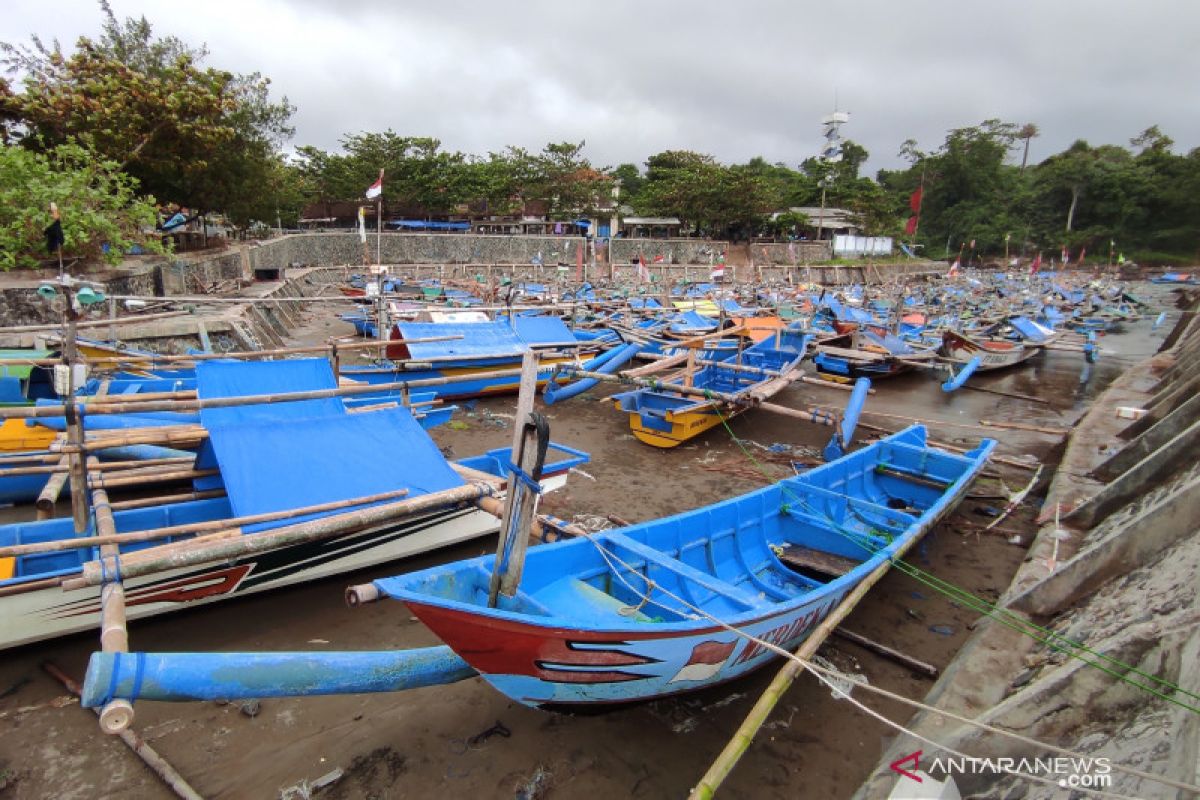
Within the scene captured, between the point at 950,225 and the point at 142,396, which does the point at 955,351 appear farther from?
the point at 950,225

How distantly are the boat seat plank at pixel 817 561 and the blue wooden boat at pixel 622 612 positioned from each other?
0.02m

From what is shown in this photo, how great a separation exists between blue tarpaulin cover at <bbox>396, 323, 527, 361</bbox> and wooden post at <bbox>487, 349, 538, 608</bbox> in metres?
9.05

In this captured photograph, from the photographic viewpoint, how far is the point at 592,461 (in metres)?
10.0

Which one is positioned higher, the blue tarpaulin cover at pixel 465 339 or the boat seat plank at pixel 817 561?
the blue tarpaulin cover at pixel 465 339

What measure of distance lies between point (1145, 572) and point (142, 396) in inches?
343

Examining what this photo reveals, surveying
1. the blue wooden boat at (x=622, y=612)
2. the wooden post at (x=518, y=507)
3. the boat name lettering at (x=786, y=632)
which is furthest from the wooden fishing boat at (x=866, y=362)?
the wooden post at (x=518, y=507)

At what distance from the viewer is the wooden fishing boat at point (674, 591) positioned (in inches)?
130

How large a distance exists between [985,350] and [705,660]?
18.7 metres

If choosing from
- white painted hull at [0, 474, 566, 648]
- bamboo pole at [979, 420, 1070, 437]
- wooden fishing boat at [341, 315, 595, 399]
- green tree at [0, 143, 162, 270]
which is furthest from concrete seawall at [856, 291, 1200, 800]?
green tree at [0, 143, 162, 270]

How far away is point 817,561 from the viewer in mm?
5863

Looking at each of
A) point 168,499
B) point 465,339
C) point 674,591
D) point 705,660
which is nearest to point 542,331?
point 465,339

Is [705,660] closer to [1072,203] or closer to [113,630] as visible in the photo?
[113,630]

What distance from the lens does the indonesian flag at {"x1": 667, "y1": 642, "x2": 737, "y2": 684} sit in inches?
151

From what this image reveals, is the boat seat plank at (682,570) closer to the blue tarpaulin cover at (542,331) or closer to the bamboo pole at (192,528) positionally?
the bamboo pole at (192,528)
